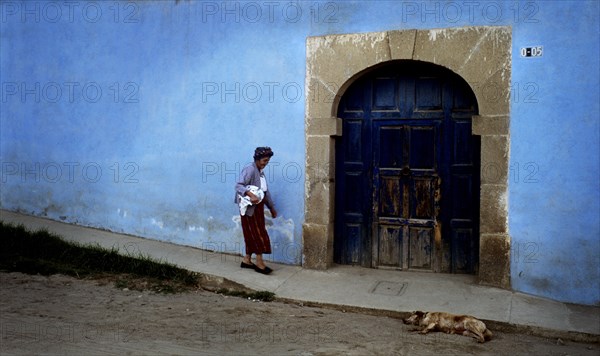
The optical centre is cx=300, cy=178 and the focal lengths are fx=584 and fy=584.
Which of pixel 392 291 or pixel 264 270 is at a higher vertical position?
pixel 264 270

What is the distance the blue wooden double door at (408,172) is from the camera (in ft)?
21.2

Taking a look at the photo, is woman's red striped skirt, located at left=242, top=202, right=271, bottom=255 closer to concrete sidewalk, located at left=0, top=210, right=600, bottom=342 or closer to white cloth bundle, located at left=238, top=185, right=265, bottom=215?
white cloth bundle, located at left=238, top=185, right=265, bottom=215

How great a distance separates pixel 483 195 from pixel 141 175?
4.26m

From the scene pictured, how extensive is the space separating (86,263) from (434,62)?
452 centimetres

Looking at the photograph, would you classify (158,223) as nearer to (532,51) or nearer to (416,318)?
(416,318)

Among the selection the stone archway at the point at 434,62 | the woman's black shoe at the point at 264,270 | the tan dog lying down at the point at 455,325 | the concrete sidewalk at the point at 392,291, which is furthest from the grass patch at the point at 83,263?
the tan dog lying down at the point at 455,325

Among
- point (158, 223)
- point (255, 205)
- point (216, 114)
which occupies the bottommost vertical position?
point (158, 223)

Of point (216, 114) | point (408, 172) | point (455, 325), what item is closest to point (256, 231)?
point (216, 114)

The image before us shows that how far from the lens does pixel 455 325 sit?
4863mm

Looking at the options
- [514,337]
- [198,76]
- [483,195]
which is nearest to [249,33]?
[198,76]

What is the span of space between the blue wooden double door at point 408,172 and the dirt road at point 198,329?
4.82ft

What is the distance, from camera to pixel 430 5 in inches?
249

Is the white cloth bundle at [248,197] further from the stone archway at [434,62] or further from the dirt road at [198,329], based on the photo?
the dirt road at [198,329]

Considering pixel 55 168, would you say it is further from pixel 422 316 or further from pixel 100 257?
pixel 422 316
